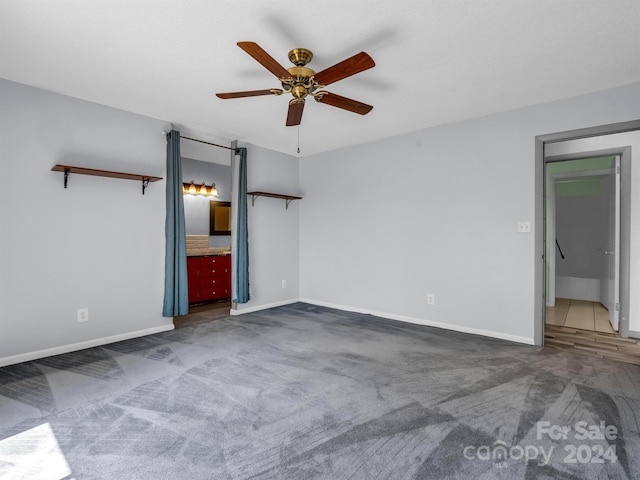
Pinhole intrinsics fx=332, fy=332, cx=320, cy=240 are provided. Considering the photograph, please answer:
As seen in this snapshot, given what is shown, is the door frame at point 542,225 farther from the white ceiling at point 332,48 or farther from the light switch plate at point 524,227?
the white ceiling at point 332,48

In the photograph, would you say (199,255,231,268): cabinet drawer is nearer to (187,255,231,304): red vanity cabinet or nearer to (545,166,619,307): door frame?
(187,255,231,304): red vanity cabinet

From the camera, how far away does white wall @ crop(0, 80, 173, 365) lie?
2.85 meters

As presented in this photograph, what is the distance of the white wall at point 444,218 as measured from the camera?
11.1ft

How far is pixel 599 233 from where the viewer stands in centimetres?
593

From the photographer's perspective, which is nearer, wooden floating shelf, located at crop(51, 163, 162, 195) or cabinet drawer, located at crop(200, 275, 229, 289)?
wooden floating shelf, located at crop(51, 163, 162, 195)

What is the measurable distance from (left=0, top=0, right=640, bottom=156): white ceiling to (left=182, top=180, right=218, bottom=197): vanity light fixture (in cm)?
217

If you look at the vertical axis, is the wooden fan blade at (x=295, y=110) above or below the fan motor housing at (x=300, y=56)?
below

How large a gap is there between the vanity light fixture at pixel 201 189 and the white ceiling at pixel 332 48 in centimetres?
217

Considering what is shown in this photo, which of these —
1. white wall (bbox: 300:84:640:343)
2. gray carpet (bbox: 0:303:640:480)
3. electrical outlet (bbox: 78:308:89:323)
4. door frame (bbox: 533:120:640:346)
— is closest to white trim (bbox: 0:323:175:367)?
gray carpet (bbox: 0:303:640:480)

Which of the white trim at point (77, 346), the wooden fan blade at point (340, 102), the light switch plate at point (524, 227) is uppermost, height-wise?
the wooden fan blade at point (340, 102)

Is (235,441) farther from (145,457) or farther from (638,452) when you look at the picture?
(638,452)

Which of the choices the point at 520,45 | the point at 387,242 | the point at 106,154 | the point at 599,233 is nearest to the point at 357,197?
the point at 387,242

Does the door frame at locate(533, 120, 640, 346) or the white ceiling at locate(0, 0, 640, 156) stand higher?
the white ceiling at locate(0, 0, 640, 156)

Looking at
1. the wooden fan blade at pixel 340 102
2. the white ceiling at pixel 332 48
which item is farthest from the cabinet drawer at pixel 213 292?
the wooden fan blade at pixel 340 102
